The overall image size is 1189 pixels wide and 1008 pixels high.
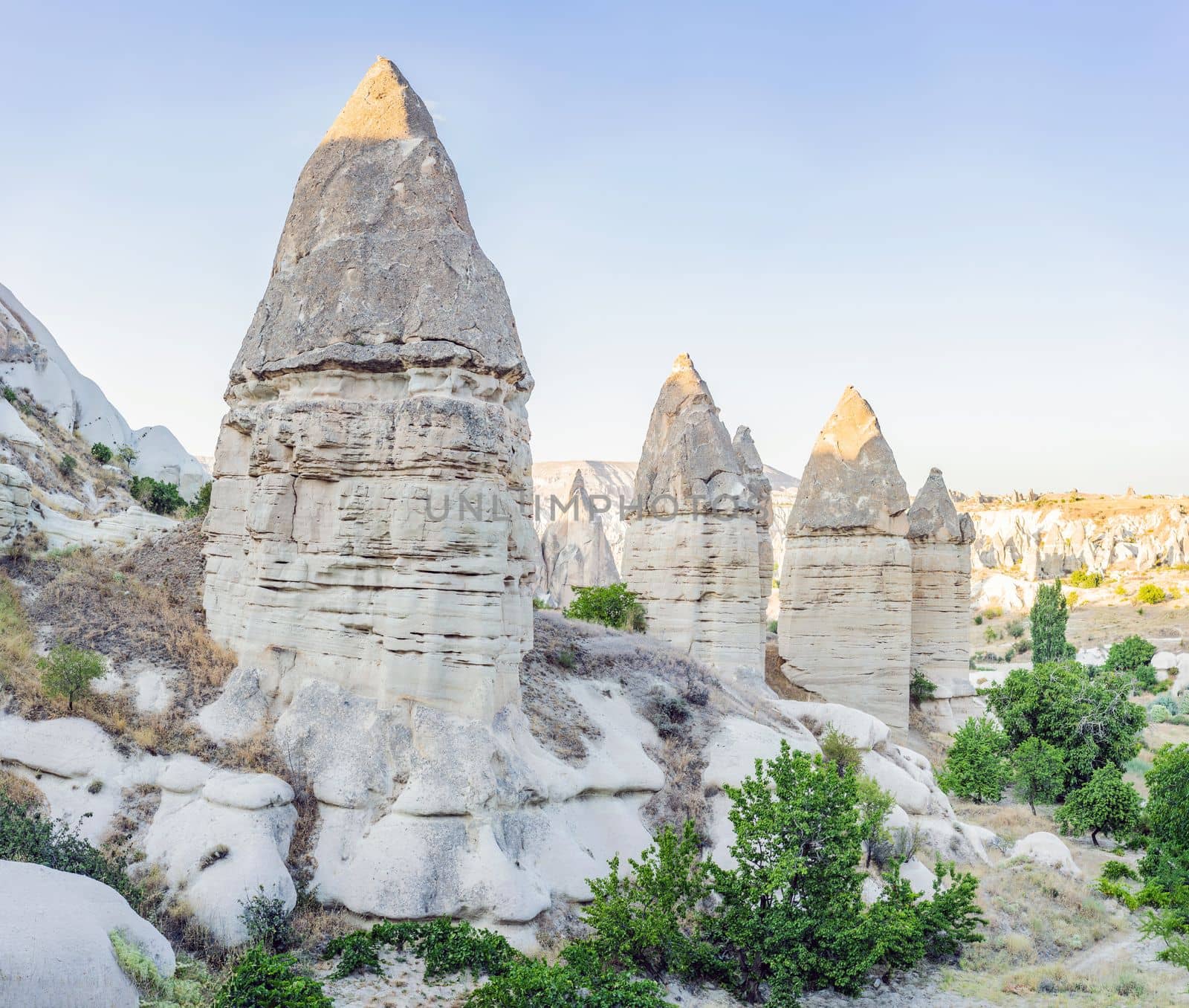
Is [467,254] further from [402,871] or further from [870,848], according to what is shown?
[870,848]

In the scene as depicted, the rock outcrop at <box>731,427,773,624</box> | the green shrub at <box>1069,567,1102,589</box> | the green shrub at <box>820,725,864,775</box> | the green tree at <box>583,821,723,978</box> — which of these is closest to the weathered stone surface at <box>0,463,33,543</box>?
the green tree at <box>583,821,723,978</box>

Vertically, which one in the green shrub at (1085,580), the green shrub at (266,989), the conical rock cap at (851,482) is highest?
the conical rock cap at (851,482)

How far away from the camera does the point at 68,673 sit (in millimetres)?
11969

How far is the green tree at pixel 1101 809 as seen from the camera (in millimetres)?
19172

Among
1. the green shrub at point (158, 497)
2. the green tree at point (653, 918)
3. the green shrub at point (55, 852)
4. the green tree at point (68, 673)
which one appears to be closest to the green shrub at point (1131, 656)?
the green tree at point (653, 918)

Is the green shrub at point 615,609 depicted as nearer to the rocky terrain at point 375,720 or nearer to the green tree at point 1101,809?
the rocky terrain at point 375,720

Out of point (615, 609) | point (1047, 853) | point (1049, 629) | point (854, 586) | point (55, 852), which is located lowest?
point (1047, 853)

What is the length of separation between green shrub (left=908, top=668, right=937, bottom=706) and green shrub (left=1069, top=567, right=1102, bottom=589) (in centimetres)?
4005

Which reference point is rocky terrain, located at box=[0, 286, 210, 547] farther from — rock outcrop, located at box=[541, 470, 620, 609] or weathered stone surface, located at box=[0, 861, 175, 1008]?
rock outcrop, located at box=[541, 470, 620, 609]

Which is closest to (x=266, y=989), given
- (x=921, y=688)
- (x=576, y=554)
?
(x=921, y=688)

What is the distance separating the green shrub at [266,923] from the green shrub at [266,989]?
1.31 metres

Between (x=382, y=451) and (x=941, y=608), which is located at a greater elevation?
(x=382, y=451)

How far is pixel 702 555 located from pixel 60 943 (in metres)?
16.7

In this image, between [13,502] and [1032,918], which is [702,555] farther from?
[13,502]
